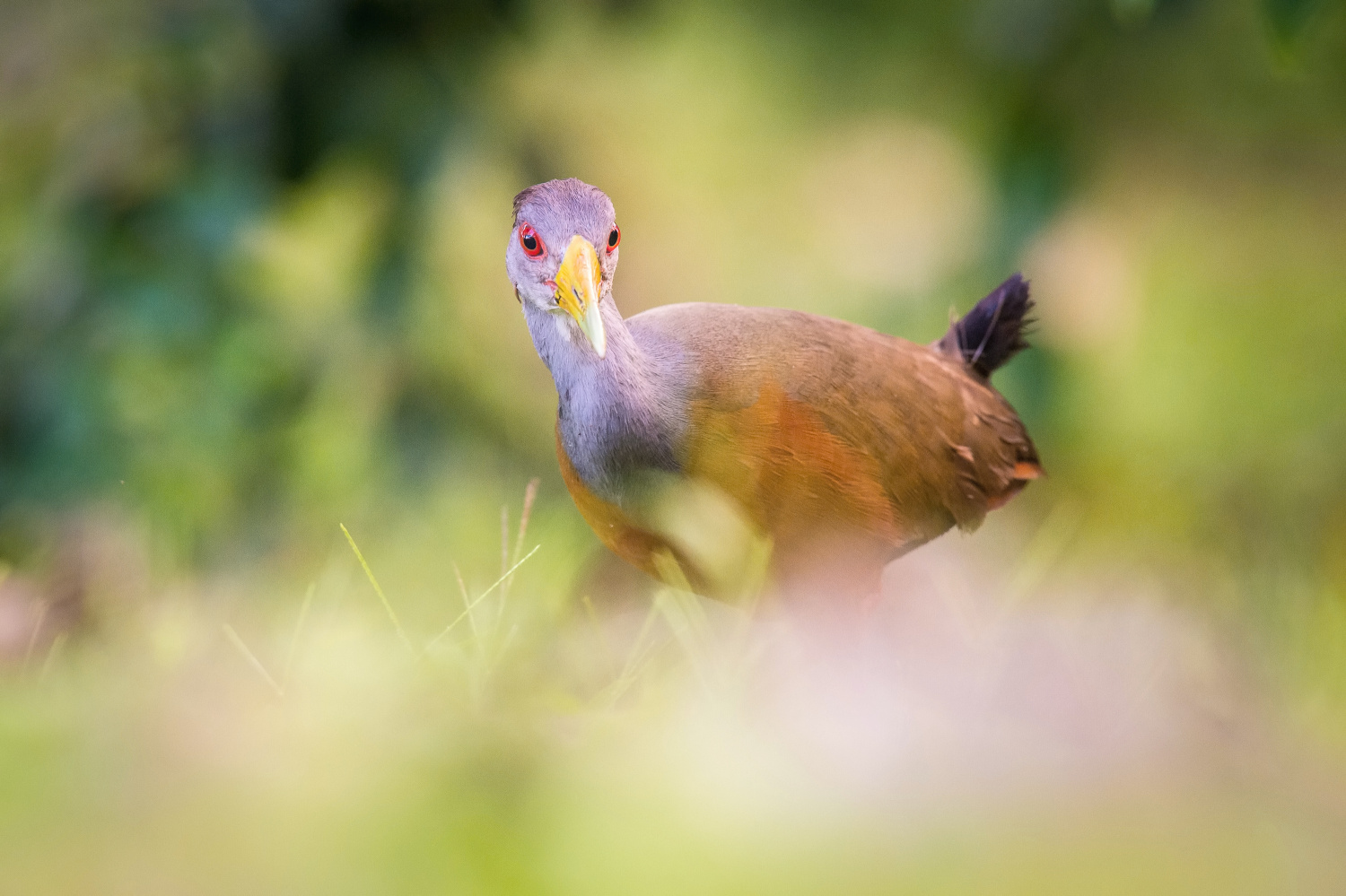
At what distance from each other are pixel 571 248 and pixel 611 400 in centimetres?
26

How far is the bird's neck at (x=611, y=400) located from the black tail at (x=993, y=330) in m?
0.95

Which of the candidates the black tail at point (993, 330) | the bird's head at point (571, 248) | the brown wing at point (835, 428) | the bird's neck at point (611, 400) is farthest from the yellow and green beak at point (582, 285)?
the black tail at point (993, 330)

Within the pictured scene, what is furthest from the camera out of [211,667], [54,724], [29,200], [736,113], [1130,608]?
[736,113]

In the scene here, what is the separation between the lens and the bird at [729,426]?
1.63 meters

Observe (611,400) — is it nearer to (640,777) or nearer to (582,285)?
(582,285)

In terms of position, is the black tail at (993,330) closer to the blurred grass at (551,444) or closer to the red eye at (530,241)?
the blurred grass at (551,444)

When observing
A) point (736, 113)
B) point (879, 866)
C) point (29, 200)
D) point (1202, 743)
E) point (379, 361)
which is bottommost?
point (879, 866)

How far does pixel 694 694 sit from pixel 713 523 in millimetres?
555

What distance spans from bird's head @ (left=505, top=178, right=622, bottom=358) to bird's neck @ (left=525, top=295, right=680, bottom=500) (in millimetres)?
81

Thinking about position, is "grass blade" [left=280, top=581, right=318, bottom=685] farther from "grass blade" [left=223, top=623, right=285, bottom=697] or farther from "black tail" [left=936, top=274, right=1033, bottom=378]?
"black tail" [left=936, top=274, right=1033, bottom=378]

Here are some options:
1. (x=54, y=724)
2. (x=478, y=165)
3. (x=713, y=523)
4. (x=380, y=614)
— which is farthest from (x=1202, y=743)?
(x=478, y=165)

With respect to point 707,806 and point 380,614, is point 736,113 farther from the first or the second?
point 707,806

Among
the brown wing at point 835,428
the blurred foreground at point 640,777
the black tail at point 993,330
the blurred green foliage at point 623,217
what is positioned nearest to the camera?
the blurred foreground at point 640,777

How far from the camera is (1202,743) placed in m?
1.11
